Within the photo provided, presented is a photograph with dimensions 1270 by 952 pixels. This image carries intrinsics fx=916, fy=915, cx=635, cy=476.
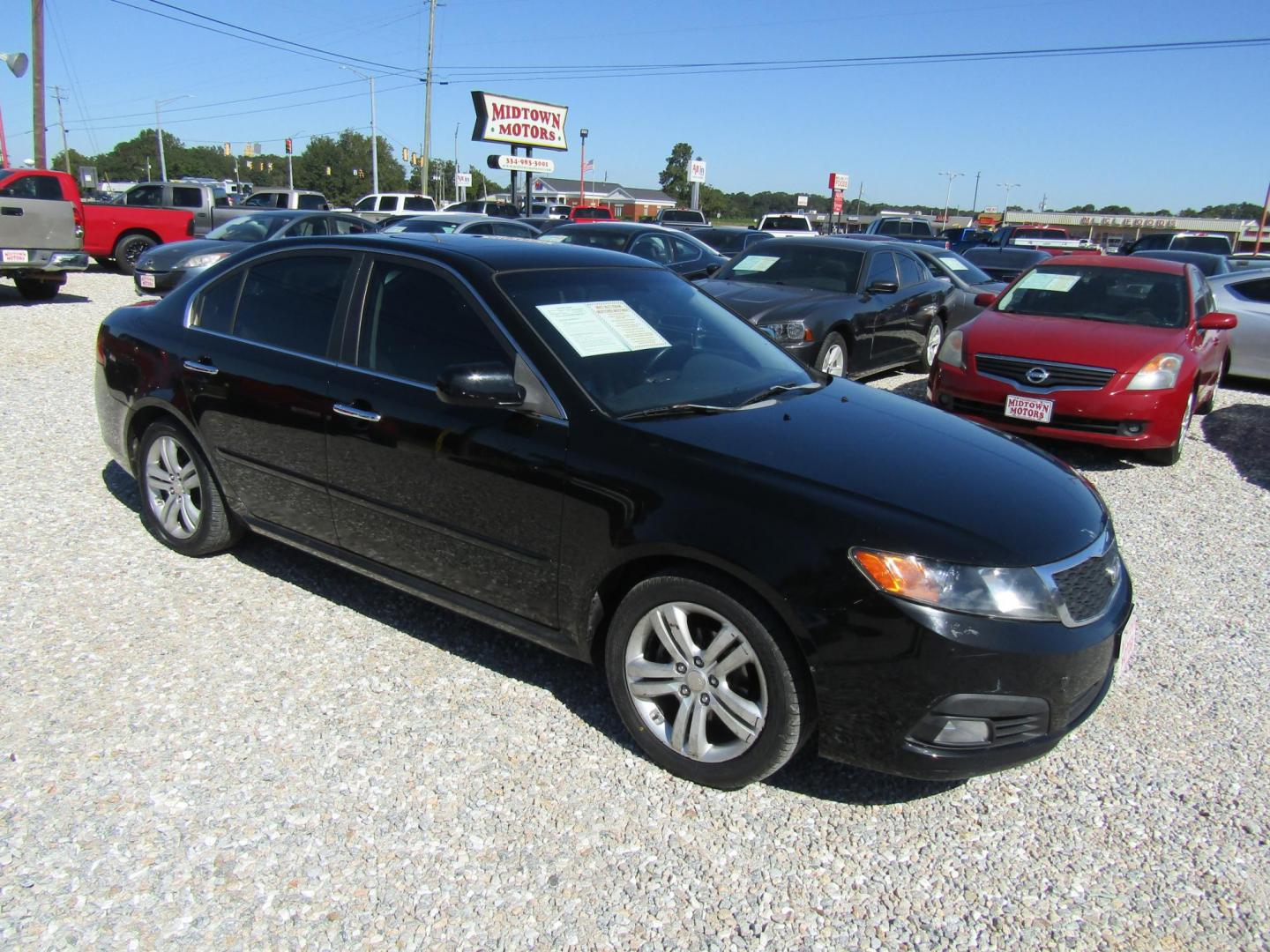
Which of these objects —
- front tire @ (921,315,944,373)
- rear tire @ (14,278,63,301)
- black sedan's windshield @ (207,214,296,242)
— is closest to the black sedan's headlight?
front tire @ (921,315,944,373)

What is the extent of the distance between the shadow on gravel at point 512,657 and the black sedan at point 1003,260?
610 inches

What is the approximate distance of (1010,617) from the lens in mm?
2533

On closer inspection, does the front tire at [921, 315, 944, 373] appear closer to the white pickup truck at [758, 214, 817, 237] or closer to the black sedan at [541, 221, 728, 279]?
the black sedan at [541, 221, 728, 279]

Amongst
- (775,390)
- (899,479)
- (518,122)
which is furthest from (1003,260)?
(518,122)

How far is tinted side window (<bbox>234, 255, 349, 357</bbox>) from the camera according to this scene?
12.3ft

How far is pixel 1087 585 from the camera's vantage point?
110 inches

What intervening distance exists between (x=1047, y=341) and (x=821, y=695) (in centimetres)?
531

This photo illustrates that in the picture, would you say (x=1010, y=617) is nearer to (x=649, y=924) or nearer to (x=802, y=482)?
(x=802, y=482)

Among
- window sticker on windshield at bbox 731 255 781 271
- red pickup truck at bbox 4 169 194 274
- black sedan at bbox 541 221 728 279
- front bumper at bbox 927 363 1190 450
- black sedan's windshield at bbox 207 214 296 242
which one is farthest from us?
red pickup truck at bbox 4 169 194 274

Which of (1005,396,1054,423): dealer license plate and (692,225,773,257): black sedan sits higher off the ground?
(692,225,773,257): black sedan

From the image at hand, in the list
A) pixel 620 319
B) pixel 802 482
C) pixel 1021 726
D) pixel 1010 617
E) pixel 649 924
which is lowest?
pixel 649 924

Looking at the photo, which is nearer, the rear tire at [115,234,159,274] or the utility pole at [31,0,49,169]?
the rear tire at [115,234,159,274]

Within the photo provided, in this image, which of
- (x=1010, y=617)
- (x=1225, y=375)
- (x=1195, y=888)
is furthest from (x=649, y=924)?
(x=1225, y=375)

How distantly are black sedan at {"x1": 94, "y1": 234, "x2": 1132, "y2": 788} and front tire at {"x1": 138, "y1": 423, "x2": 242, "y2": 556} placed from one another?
0.10 ft
